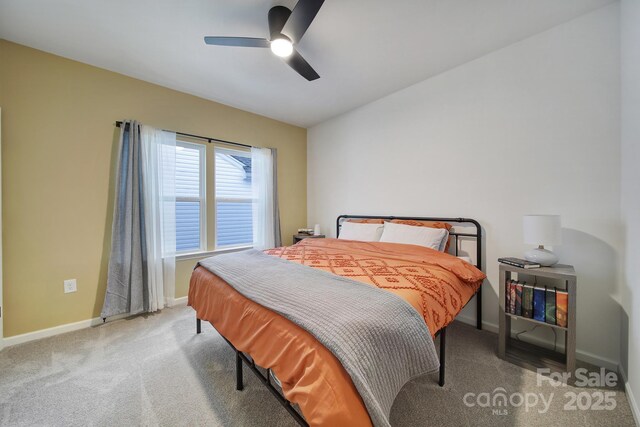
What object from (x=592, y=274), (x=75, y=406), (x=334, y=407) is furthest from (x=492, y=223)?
(x=75, y=406)

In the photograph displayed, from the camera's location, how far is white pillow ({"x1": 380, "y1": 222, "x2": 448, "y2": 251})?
2.36 meters

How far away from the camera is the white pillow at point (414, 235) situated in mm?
2356

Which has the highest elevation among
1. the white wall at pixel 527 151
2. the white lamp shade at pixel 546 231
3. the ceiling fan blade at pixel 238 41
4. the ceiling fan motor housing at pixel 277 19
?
the ceiling fan motor housing at pixel 277 19

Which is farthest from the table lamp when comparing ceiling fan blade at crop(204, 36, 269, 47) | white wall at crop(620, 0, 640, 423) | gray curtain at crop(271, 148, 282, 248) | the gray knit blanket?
gray curtain at crop(271, 148, 282, 248)

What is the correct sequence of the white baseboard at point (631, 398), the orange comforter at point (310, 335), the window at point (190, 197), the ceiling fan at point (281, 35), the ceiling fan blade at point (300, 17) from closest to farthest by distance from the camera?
the orange comforter at point (310, 335) < the white baseboard at point (631, 398) < the ceiling fan blade at point (300, 17) < the ceiling fan at point (281, 35) < the window at point (190, 197)

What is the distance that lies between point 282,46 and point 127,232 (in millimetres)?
2363

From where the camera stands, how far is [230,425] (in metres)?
1.30

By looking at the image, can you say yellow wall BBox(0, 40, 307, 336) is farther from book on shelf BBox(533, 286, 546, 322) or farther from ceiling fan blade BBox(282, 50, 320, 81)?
book on shelf BBox(533, 286, 546, 322)

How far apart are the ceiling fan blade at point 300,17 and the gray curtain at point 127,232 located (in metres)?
2.01

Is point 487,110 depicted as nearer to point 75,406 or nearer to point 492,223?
point 492,223

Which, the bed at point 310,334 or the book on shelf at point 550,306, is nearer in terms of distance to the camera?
the bed at point 310,334

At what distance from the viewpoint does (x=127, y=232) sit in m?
2.51

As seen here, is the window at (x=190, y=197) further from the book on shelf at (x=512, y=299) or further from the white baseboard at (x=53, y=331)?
the book on shelf at (x=512, y=299)

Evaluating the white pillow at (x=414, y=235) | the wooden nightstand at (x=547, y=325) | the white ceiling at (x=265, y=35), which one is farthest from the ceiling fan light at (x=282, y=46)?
the wooden nightstand at (x=547, y=325)
